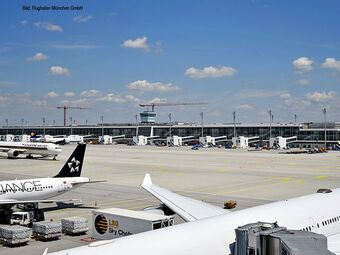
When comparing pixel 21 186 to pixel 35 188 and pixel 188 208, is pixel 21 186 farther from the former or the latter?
pixel 188 208

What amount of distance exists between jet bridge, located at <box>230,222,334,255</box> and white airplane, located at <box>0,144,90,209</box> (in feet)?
72.0

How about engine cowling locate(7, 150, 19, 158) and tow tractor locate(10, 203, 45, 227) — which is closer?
tow tractor locate(10, 203, 45, 227)

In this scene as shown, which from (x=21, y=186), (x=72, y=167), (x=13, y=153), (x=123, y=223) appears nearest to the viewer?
(x=123, y=223)

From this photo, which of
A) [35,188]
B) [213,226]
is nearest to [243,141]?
[35,188]

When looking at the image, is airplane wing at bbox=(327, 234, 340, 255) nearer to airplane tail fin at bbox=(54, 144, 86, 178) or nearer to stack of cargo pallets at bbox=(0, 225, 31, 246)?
stack of cargo pallets at bbox=(0, 225, 31, 246)

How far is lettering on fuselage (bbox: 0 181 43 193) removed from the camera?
32594 mm

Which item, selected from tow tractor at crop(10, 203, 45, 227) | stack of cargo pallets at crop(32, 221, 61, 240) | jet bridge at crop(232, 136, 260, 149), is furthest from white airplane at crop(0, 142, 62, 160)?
jet bridge at crop(232, 136, 260, 149)

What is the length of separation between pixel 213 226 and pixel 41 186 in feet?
74.7

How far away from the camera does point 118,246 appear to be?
12516 millimetres

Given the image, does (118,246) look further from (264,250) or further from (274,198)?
(274,198)

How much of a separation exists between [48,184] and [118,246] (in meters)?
24.7

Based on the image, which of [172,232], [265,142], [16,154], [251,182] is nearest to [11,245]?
[172,232]

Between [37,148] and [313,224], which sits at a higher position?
[37,148]

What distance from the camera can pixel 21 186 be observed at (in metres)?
33.8
